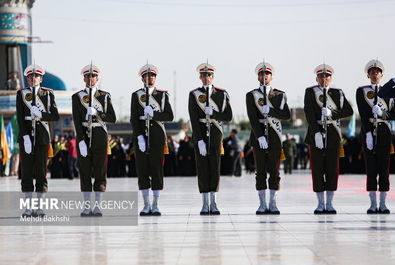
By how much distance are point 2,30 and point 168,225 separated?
153 ft

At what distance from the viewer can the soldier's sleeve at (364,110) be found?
1417 centimetres

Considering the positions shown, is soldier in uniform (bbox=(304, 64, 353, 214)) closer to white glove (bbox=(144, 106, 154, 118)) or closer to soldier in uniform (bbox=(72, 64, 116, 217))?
white glove (bbox=(144, 106, 154, 118))

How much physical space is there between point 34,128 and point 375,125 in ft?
15.4

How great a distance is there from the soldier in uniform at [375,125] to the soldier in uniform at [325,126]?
25cm

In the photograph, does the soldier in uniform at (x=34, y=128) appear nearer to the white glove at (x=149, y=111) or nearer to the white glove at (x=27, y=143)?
the white glove at (x=27, y=143)

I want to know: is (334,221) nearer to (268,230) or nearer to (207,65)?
(268,230)

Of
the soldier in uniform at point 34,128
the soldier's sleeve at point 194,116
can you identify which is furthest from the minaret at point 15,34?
the soldier's sleeve at point 194,116

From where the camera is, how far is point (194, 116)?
46.5 ft

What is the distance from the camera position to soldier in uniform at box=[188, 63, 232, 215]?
1415cm

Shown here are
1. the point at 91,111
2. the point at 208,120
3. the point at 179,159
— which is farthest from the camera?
the point at 179,159

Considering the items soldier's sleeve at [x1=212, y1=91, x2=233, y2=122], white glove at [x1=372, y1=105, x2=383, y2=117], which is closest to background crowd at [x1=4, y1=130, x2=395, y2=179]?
soldier's sleeve at [x1=212, y1=91, x2=233, y2=122]

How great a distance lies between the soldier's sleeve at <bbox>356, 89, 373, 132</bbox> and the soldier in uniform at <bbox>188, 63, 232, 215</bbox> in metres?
1.80

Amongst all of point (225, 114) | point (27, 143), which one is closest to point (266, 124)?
point (225, 114)

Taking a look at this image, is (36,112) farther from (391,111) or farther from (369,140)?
(391,111)
